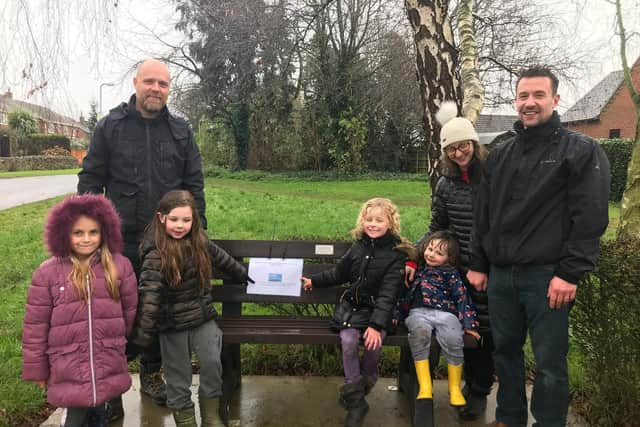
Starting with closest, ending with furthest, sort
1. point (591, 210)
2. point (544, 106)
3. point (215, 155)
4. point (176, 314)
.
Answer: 1. point (591, 210)
2. point (544, 106)
3. point (176, 314)
4. point (215, 155)

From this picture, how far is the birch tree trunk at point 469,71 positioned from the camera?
15.7ft

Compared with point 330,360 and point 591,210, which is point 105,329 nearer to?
point 330,360

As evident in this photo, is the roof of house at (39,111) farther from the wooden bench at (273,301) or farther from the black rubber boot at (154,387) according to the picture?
the black rubber boot at (154,387)

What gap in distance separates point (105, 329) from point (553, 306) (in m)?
2.29

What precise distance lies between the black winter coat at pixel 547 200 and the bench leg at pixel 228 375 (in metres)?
1.76

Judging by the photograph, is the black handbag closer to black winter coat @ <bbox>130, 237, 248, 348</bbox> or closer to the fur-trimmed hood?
black winter coat @ <bbox>130, 237, 248, 348</bbox>

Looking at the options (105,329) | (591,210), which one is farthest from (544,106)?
(105,329)

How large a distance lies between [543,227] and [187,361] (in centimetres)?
212

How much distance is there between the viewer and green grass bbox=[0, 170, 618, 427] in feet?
10.9

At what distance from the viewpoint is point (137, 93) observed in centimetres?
312

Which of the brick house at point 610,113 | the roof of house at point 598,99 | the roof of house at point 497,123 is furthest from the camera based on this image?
the roof of house at point 497,123

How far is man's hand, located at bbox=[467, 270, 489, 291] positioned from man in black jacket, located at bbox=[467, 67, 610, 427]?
5.5 inches

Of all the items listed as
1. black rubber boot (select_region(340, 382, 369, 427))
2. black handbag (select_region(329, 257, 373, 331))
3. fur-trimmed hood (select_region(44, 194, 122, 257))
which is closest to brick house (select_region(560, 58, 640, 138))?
black handbag (select_region(329, 257, 373, 331))

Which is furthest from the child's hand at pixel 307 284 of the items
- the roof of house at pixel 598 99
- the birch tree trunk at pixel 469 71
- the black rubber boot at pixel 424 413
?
the roof of house at pixel 598 99
